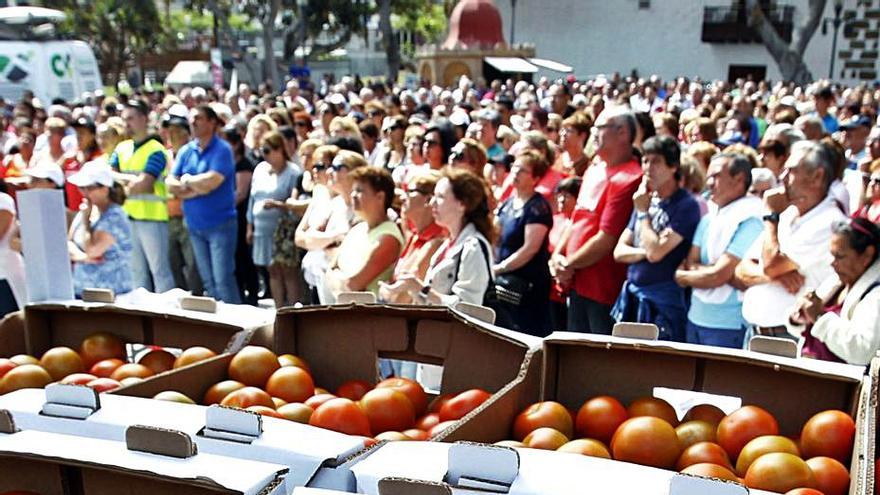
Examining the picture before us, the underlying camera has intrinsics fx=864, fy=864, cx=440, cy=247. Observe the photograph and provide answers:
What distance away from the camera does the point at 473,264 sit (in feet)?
13.2

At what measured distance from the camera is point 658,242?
4359 millimetres

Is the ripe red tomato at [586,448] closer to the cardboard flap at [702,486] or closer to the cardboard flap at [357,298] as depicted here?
the cardboard flap at [702,486]

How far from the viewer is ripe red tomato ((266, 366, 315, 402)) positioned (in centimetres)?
237

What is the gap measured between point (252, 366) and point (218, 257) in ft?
14.6

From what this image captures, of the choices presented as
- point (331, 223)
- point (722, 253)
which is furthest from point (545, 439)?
point (331, 223)

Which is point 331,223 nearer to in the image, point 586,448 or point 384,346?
→ point 384,346

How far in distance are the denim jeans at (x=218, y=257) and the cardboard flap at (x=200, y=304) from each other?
161 inches

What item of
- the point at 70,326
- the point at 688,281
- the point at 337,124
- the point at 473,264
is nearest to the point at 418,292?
the point at 473,264

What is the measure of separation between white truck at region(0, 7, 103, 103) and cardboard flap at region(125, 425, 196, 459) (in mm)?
17831

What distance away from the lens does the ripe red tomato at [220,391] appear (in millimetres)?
2299

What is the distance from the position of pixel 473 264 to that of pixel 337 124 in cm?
316

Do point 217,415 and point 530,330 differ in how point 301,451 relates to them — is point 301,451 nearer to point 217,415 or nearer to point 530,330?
point 217,415

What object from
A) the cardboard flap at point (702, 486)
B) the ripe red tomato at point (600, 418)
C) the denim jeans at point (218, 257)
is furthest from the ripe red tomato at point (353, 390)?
the denim jeans at point (218, 257)

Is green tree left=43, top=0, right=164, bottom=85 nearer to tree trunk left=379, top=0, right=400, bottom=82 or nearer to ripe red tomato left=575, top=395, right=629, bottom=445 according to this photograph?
tree trunk left=379, top=0, right=400, bottom=82
